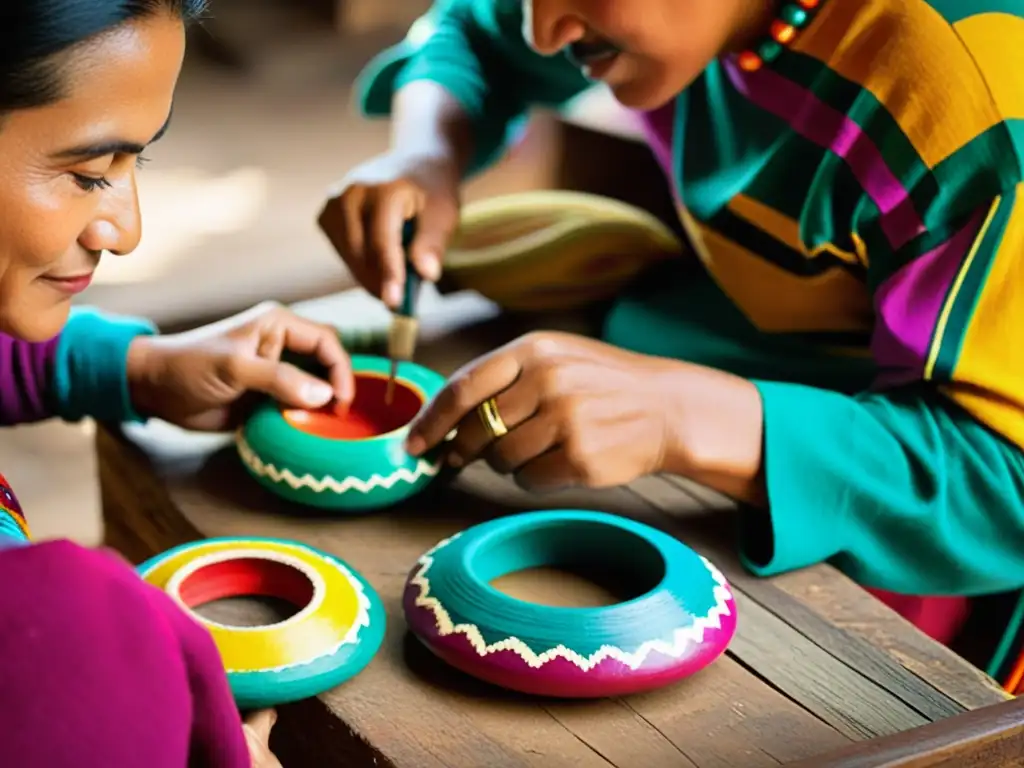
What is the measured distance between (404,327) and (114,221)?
0.38 m

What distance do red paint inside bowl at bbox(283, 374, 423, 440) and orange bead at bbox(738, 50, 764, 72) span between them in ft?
1.33

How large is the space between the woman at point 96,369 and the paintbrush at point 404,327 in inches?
1.9

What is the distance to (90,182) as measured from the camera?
0.90 meters

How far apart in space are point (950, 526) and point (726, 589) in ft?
0.71

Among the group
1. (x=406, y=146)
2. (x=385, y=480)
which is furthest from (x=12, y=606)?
(x=406, y=146)

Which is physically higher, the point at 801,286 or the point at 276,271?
the point at 801,286

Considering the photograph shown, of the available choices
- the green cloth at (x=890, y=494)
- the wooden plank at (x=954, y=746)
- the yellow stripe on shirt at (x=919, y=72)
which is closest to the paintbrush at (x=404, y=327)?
the green cloth at (x=890, y=494)

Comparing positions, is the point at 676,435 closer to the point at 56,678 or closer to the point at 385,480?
the point at 385,480

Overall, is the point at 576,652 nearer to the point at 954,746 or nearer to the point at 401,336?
the point at 954,746

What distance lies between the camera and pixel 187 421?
121 centimetres

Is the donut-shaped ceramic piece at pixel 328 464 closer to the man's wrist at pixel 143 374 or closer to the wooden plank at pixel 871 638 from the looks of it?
the man's wrist at pixel 143 374

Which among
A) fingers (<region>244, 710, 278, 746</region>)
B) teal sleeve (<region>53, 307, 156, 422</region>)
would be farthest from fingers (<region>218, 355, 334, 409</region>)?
fingers (<region>244, 710, 278, 746</region>)

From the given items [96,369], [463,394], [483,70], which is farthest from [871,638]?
[483,70]

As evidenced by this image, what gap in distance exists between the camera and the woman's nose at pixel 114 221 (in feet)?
3.05
